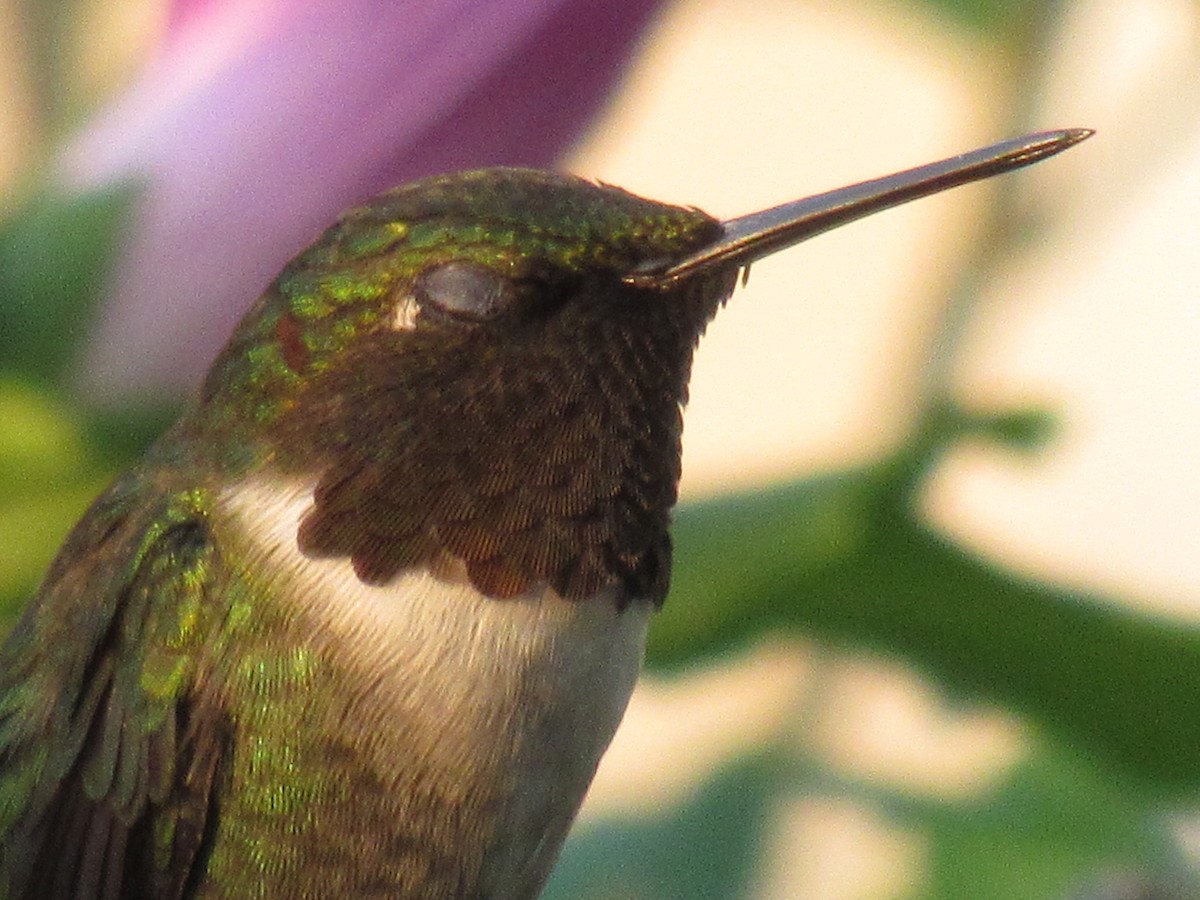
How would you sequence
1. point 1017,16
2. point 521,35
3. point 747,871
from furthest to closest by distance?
point 747,871 < point 1017,16 < point 521,35

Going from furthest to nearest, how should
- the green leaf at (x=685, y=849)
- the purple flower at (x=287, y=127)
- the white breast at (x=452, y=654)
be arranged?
the green leaf at (x=685, y=849)
the purple flower at (x=287, y=127)
the white breast at (x=452, y=654)

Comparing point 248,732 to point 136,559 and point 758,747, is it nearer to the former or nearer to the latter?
point 136,559

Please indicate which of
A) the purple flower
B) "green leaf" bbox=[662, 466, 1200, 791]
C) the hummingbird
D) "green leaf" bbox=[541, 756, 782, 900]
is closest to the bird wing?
the hummingbird

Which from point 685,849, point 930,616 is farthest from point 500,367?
point 685,849

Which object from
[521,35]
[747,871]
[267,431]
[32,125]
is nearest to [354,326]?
[267,431]

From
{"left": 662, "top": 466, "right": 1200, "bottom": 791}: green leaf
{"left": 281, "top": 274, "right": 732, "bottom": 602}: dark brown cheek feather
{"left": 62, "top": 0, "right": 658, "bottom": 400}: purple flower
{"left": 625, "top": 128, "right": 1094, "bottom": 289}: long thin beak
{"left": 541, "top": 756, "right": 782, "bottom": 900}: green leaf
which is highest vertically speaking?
{"left": 62, "top": 0, "right": 658, "bottom": 400}: purple flower

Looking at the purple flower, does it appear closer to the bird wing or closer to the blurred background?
the blurred background

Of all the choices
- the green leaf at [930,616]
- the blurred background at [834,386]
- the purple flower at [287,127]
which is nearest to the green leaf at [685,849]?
the blurred background at [834,386]

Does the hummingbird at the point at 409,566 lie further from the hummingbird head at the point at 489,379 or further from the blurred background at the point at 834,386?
the blurred background at the point at 834,386
